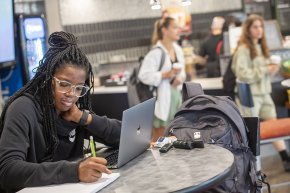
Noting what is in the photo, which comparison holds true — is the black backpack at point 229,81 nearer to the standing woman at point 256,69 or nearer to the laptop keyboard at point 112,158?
the standing woman at point 256,69

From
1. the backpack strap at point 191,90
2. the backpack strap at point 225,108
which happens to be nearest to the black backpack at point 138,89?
the backpack strap at point 191,90

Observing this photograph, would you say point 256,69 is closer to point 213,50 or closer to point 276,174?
point 276,174

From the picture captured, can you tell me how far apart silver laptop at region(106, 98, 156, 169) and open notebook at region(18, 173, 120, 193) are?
185 mm

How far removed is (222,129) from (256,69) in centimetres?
228

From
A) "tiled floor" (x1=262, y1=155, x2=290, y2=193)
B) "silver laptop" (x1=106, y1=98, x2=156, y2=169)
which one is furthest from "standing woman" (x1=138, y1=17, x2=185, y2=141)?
"silver laptop" (x1=106, y1=98, x2=156, y2=169)

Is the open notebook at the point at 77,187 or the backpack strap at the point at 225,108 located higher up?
the backpack strap at the point at 225,108

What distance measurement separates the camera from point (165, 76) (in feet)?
14.4

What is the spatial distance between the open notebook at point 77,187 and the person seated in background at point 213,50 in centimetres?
485

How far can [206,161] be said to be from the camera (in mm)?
1905

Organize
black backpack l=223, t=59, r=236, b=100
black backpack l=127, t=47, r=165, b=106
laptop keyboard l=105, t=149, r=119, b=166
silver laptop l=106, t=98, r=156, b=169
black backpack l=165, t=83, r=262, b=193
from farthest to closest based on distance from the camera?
black backpack l=223, t=59, r=236, b=100 → black backpack l=127, t=47, r=165, b=106 → black backpack l=165, t=83, r=262, b=193 → laptop keyboard l=105, t=149, r=119, b=166 → silver laptop l=106, t=98, r=156, b=169

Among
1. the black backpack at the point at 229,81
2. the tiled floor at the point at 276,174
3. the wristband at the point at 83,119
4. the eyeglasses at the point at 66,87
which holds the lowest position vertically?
the tiled floor at the point at 276,174

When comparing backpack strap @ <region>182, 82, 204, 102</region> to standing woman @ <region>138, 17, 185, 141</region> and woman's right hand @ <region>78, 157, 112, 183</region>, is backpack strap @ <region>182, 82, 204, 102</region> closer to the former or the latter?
woman's right hand @ <region>78, 157, 112, 183</region>

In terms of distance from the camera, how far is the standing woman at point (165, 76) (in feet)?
14.4

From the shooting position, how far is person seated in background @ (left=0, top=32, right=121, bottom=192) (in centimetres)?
179
